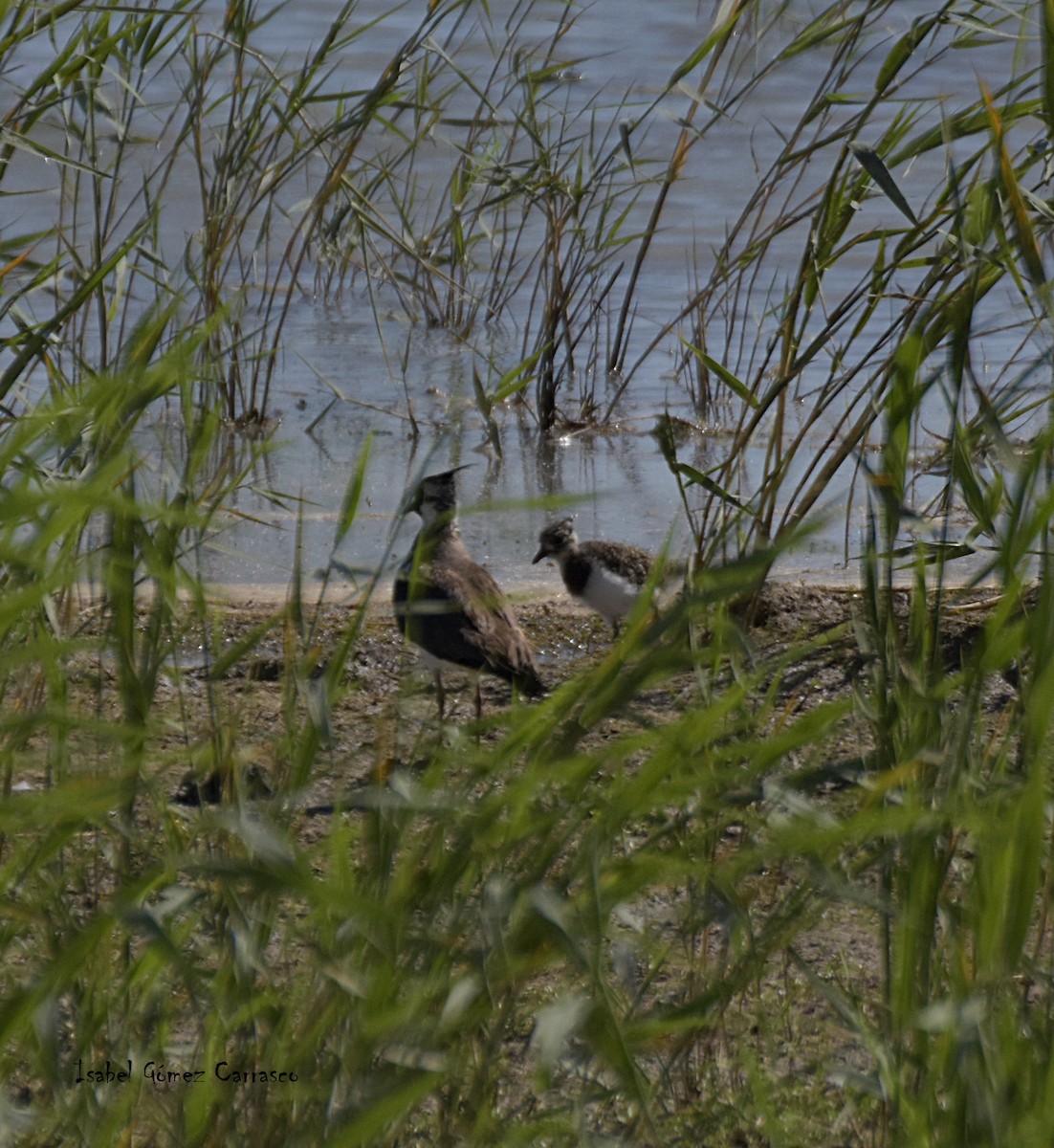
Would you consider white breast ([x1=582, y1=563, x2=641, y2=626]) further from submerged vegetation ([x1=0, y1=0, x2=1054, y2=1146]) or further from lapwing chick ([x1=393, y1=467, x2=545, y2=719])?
submerged vegetation ([x1=0, y1=0, x2=1054, y2=1146])

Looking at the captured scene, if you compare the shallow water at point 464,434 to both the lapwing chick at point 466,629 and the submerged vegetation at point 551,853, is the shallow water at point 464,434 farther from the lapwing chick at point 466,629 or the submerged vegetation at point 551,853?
the submerged vegetation at point 551,853

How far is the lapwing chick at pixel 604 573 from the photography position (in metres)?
5.30

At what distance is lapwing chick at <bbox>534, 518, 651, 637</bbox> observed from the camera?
17.4 feet

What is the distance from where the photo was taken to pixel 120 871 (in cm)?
218

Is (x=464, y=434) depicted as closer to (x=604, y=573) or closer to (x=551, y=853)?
(x=604, y=573)

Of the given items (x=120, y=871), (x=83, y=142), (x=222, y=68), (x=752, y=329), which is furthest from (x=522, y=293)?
(x=120, y=871)

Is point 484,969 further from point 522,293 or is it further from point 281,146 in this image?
point 522,293

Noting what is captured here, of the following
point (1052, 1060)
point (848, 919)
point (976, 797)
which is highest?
point (976, 797)

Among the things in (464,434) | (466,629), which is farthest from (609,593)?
(464,434)

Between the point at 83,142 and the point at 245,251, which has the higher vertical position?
the point at 245,251

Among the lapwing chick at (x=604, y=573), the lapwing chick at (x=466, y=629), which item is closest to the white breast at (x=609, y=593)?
the lapwing chick at (x=604, y=573)

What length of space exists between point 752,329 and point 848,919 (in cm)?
568

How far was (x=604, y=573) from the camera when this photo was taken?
5.47 meters

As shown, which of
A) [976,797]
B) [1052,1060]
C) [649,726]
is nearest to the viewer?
[1052,1060]
